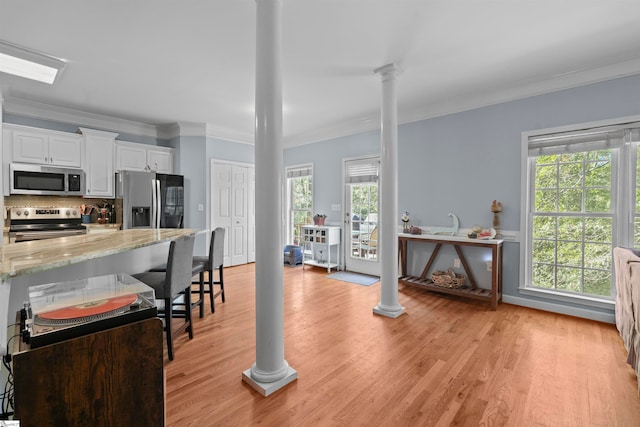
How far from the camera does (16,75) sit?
10.5ft

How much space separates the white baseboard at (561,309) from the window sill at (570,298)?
67 mm

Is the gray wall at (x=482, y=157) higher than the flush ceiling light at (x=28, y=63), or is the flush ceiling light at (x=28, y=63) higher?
the flush ceiling light at (x=28, y=63)

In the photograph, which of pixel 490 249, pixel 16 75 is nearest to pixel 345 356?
pixel 490 249

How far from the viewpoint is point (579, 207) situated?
327 cm

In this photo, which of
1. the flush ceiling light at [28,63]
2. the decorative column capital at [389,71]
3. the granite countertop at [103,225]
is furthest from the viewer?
the granite countertop at [103,225]

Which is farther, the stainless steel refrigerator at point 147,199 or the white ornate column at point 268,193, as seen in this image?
the stainless steel refrigerator at point 147,199

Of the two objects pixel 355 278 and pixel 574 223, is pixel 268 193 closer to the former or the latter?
pixel 355 278

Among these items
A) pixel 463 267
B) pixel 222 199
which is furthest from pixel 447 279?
pixel 222 199

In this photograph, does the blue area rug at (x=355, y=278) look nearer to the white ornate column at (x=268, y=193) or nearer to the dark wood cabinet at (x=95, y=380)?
the white ornate column at (x=268, y=193)

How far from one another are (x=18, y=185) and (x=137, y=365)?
4463 millimetres

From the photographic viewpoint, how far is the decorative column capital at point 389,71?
310cm

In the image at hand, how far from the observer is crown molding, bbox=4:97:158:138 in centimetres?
404

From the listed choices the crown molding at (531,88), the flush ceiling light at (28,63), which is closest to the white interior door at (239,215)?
the flush ceiling light at (28,63)

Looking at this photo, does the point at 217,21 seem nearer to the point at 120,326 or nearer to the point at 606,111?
the point at 120,326
